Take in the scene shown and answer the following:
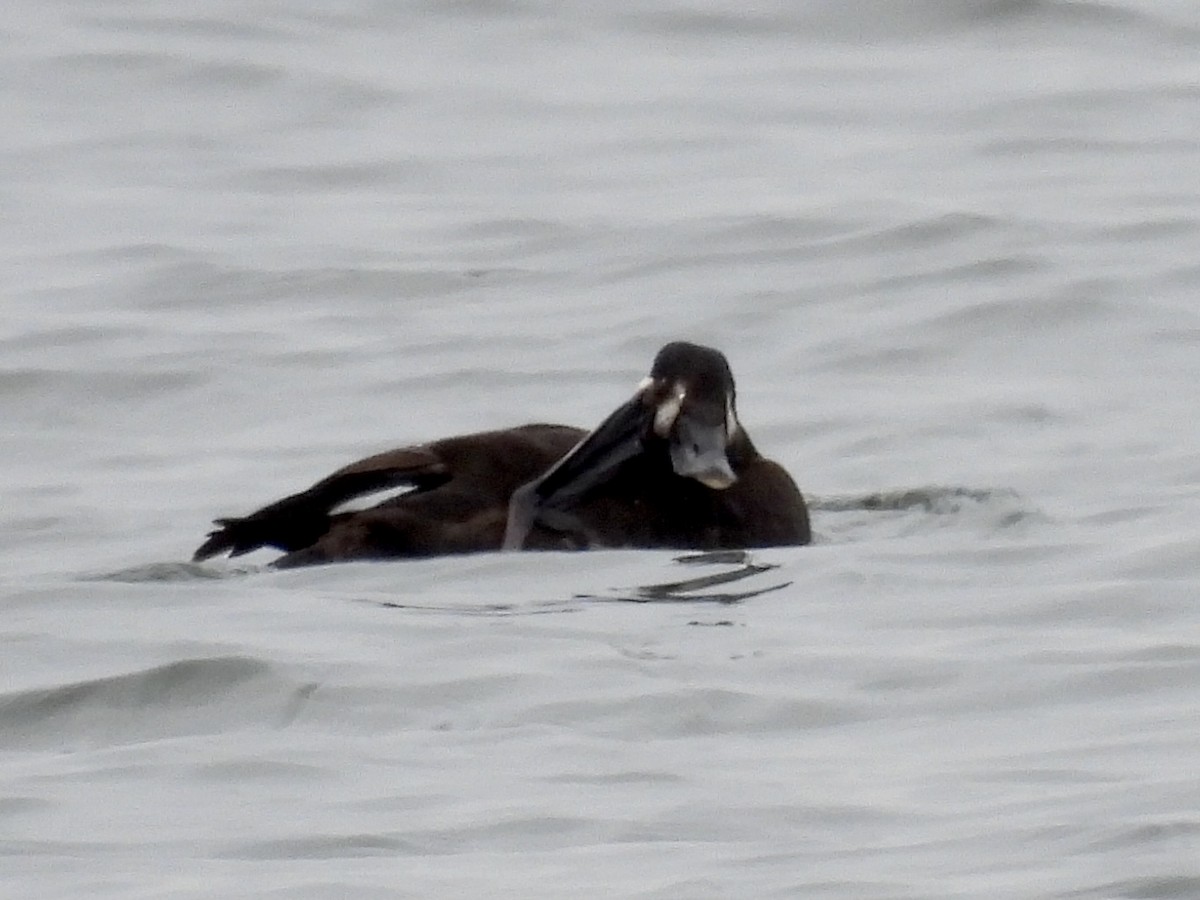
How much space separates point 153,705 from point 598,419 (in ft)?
18.5

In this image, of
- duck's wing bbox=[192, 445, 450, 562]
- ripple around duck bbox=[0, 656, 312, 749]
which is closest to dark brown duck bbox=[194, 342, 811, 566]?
duck's wing bbox=[192, 445, 450, 562]

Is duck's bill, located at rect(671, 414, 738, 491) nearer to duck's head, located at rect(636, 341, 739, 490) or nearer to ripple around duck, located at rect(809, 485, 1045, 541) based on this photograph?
duck's head, located at rect(636, 341, 739, 490)

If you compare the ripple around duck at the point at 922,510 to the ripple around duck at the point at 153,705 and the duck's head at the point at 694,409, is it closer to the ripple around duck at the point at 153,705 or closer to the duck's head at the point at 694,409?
the duck's head at the point at 694,409

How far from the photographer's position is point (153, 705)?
8.51m

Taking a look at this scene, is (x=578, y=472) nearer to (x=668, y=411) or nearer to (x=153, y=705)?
(x=668, y=411)

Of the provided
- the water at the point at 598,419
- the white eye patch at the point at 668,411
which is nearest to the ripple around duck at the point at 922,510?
the water at the point at 598,419

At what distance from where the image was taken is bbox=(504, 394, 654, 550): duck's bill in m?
10.5

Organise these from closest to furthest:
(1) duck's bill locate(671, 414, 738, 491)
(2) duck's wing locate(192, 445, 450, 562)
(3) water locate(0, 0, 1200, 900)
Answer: (3) water locate(0, 0, 1200, 900)
(2) duck's wing locate(192, 445, 450, 562)
(1) duck's bill locate(671, 414, 738, 491)

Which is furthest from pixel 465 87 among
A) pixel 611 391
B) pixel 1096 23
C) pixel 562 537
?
pixel 562 537

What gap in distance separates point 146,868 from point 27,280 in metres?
10.8

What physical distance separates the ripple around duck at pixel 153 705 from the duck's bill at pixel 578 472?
1840 mm

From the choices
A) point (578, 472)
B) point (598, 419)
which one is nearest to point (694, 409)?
point (578, 472)

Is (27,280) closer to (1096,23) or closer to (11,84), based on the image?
(11,84)

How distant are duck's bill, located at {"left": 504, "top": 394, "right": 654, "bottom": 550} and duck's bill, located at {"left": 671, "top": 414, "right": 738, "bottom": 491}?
120mm
